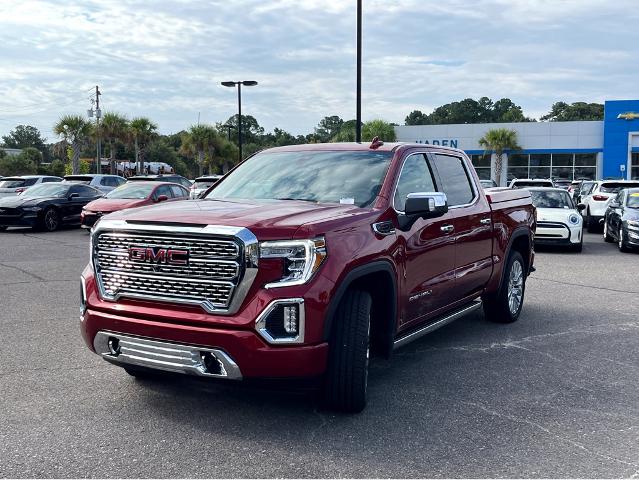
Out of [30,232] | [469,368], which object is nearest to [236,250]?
[469,368]

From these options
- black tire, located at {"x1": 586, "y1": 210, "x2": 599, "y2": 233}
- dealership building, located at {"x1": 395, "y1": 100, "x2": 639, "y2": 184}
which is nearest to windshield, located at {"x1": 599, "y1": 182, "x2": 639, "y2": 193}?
Result: black tire, located at {"x1": 586, "y1": 210, "x2": 599, "y2": 233}

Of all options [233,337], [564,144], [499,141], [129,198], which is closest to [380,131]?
[499,141]

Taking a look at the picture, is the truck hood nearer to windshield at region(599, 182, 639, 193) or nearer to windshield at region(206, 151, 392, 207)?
windshield at region(206, 151, 392, 207)

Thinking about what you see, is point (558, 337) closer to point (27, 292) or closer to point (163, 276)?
point (163, 276)

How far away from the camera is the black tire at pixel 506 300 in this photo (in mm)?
7453

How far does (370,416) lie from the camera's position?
15.2 ft

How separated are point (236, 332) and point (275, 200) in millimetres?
1505

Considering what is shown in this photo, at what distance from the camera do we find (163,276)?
4340mm

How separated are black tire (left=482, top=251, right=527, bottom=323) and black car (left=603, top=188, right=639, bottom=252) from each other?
7989 mm

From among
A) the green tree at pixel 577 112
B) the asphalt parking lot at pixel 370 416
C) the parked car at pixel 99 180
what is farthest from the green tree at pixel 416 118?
the asphalt parking lot at pixel 370 416

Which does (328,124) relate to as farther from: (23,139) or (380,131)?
(380,131)

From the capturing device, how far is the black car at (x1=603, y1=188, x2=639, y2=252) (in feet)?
48.1

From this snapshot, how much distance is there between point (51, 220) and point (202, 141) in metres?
35.4

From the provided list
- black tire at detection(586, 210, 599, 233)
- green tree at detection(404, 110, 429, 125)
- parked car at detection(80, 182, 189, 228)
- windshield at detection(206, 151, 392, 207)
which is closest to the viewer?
windshield at detection(206, 151, 392, 207)
